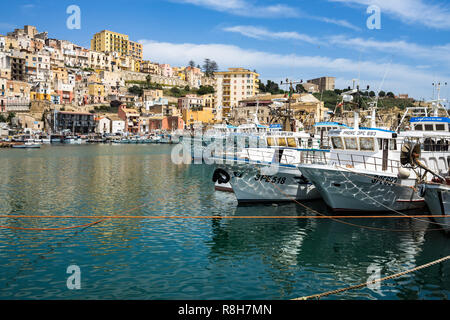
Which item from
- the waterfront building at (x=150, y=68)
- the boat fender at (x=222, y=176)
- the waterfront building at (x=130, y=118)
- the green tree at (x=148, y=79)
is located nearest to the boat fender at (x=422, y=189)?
the boat fender at (x=222, y=176)

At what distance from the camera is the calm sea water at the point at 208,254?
1142 centimetres

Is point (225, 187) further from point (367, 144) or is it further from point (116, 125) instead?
point (116, 125)

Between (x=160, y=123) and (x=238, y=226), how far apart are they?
12928 cm

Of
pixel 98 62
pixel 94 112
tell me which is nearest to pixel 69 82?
pixel 94 112

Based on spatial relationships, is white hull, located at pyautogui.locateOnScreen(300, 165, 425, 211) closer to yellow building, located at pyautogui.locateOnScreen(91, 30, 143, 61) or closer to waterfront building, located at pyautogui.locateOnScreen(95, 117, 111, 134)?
waterfront building, located at pyautogui.locateOnScreen(95, 117, 111, 134)

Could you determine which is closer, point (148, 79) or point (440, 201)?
point (440, 201)

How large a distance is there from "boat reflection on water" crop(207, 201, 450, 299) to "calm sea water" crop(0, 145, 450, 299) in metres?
0.04

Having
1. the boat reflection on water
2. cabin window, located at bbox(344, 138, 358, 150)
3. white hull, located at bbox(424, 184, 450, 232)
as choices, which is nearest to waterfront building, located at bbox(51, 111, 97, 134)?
→ the boat reflection on water

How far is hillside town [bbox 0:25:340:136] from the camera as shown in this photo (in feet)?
395

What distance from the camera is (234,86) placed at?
120750 mm

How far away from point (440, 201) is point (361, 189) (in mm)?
3951

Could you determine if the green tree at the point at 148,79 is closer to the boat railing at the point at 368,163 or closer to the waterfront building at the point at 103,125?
the waterfront building at the point at 103,125

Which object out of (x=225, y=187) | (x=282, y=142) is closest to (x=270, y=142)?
(x=282, y=142)

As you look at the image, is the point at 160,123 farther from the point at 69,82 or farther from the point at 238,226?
the point at 238,226
